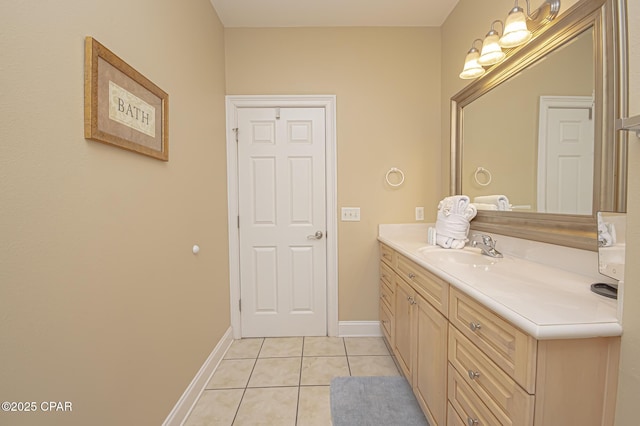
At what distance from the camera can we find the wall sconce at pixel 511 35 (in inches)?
48.4

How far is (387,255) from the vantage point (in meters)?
2.12

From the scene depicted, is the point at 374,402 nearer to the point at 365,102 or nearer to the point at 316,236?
the point at 316,236

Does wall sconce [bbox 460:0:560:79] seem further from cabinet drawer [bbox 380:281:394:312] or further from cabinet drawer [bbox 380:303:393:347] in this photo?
cabinet drawer [bbox 380:303:393:347]

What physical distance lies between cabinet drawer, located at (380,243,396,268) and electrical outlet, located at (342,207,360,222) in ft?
1.11

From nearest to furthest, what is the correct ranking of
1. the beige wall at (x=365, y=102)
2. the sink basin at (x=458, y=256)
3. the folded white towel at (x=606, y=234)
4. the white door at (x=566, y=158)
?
the folded white towel at (x=606, y=234) → the white door at (x=566, y=158) → the sink basin at (x=458, y=256) → the beige wall at (x=365, y=102)

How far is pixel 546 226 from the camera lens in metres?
1.29

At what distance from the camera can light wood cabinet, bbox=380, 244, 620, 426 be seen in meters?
0.71

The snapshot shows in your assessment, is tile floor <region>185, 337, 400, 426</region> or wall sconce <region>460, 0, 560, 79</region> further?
tile floor <region>185, 337, 400, 426</region>

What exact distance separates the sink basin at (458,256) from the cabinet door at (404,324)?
25cm

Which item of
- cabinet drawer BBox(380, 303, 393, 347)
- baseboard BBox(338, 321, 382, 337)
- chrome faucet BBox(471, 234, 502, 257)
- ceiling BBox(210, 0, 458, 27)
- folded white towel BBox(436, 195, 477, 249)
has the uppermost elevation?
ceiling BBox(210, 0, 458, 27)

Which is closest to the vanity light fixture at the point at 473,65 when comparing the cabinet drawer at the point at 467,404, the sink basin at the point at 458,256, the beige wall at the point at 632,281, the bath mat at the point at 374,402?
the beige wall at the point at 632,281

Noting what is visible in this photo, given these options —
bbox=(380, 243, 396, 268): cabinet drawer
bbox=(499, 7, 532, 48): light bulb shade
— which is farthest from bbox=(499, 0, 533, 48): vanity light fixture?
bbox=(380, 243, 396, 268): cabinet drawer

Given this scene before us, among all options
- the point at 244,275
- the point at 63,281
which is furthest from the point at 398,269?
the point at 63,281

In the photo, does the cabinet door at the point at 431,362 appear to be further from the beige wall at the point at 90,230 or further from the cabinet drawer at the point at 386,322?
the beige wall at the point at 90,230
